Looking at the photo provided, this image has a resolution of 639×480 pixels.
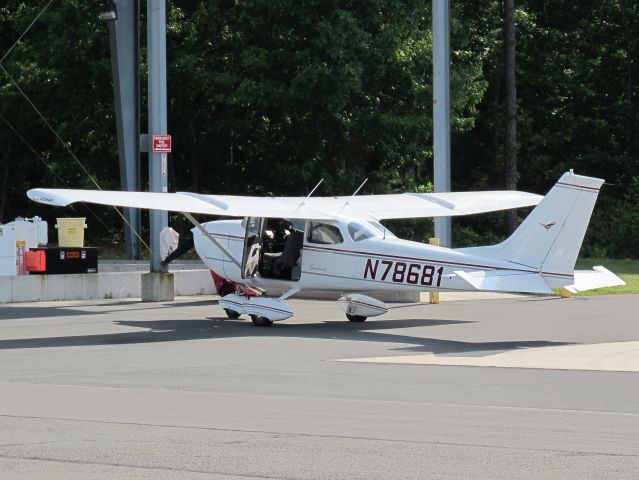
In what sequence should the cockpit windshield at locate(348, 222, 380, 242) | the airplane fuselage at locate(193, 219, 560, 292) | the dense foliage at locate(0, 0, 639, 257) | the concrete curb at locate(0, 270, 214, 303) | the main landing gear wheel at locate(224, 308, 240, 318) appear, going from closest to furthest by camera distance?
the airplane fuselage at locate(193, 219, 560, 292) < the cockpit windshield at locate(348, 222, 380, 242) < the main landing gear wheel at locate(224, 308, 240, 318) < the concrete curb at locate(0, 270, 214, 303) < the dense foliage at locate(0, 0, 639, 257)

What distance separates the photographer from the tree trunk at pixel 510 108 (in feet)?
149

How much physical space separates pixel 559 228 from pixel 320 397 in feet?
23.0

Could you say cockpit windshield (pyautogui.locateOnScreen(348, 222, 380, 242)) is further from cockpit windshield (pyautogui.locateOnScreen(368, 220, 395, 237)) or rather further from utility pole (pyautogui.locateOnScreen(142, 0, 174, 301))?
utility pole (pyautogui.locateOnScreen(142, 0, 174, 301))

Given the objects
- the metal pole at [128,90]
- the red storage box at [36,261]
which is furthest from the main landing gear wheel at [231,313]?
the metal pole at [128,90]

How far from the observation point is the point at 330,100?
39719 mm

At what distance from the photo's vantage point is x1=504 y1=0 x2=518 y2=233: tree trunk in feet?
149

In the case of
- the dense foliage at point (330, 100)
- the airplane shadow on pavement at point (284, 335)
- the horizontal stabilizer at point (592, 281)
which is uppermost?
the dense foliage at point (330, 100)

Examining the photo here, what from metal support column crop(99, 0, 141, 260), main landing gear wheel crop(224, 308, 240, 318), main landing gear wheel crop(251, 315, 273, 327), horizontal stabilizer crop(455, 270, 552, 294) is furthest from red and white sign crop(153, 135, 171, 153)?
horizontal stabilizer crop(455, 270, 552, 294)

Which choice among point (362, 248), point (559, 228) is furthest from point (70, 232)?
point (559, 228)

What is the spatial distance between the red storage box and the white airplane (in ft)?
12.9

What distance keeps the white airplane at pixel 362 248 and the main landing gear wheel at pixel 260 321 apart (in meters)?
0.02

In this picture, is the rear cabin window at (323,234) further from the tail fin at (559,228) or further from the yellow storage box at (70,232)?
the yellow storage box at (70,232)

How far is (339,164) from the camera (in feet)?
141

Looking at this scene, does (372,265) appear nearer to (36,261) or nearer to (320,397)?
(320,397)
